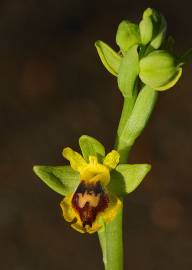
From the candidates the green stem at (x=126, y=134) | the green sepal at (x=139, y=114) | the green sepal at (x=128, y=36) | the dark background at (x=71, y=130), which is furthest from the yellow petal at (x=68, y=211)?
the dark background at (x=71, y=130)

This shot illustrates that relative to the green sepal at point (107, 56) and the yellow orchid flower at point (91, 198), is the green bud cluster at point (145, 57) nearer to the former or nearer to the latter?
the green sepal at point (107, 56)

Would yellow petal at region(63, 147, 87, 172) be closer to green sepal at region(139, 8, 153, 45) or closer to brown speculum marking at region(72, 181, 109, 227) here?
brown speculum marking at region(72, 181, 109, 227)

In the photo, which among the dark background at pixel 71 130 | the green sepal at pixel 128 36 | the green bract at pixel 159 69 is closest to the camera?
the green bract at pixel 159 69

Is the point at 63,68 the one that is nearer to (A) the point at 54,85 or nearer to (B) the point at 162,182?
(A) the point at 54,85

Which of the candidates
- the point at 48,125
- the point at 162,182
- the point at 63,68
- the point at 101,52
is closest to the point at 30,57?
the point at 63,68

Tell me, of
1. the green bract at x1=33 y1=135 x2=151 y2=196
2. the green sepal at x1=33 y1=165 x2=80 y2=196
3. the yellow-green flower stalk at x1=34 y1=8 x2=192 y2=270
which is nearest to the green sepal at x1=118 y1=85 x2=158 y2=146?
the yellow-green flower stalk at x1=34 y1=8 x2=192 y2=270
